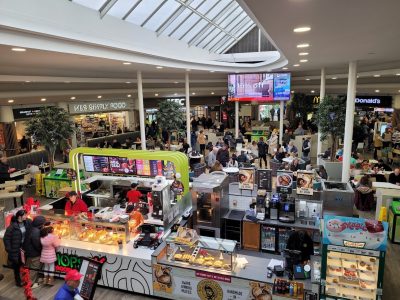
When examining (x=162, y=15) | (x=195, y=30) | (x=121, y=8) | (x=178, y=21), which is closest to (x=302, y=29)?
(x=121, y=8)

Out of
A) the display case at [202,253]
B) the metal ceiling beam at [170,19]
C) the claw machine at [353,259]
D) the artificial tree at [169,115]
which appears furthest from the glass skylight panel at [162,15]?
the claw machine at [353,259]

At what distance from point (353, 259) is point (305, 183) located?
301 centimetres

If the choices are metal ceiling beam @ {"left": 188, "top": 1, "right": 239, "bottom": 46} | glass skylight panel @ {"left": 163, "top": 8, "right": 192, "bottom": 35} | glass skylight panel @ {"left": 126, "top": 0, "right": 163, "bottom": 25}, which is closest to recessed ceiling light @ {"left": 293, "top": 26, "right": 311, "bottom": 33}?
glass skylight panel @ {"left": 126, "top": 0, "right": 163, "bottom": 25}

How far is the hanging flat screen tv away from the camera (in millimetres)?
15891

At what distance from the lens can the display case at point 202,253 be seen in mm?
5426

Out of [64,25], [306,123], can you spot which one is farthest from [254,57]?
[64,25]

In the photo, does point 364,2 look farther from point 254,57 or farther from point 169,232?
point 254,57

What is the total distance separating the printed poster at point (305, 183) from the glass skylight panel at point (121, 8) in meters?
5.89

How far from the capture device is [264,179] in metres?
8.56

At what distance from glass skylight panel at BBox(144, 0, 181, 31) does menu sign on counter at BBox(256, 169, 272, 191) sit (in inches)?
210

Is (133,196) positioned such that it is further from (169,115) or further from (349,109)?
(169,115)

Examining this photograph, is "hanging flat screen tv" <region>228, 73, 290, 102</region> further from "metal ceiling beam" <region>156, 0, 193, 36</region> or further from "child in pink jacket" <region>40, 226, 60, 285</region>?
"child in pink jacket" <region>40, 226, 60, 285</region>

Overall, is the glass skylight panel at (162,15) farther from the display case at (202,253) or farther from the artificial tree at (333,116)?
the display case at (202,253)

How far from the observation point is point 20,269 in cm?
633
